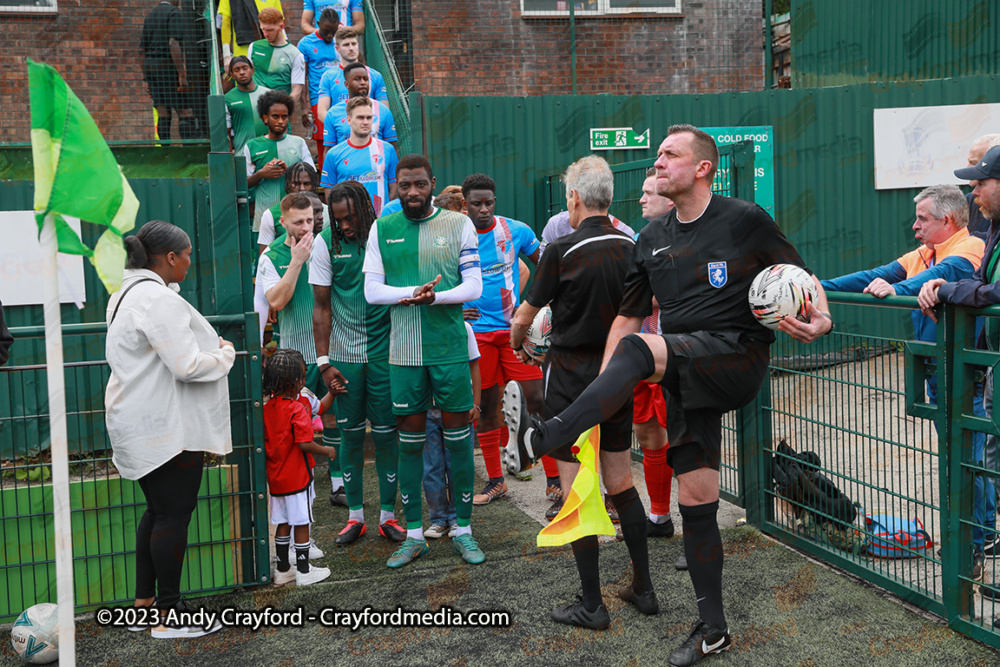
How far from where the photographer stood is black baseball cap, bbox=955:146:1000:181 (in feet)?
13.2

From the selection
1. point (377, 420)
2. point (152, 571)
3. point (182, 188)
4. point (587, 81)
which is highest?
point (587, 81)

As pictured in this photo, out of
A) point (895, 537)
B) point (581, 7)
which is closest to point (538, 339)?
point (895, 537)

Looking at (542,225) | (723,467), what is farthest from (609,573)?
(542,225)

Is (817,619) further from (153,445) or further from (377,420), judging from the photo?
(153,445)

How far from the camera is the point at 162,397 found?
4.05 meters

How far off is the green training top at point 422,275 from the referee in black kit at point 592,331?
83 centimetres

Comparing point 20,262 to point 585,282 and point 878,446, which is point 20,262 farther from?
point 878,446

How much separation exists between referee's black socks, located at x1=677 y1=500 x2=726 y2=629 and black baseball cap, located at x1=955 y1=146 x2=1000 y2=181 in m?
1.99

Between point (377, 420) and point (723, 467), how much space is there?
2362 millimetres

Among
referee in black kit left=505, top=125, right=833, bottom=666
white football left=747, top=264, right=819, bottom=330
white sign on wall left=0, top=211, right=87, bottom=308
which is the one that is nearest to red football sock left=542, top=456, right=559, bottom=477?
referee in black kit left=505, top=125, right=833, bottom=666

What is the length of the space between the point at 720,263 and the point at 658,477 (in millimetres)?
2044

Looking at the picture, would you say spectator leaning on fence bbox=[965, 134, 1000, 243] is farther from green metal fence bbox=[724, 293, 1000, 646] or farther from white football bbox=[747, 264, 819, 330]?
white football bbox=[747, 264, 819, 330]

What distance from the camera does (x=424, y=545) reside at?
524 centimetres

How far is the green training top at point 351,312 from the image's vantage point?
5.41 metres
